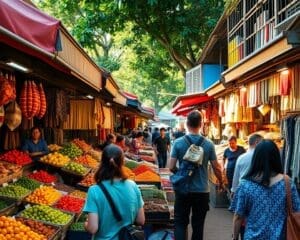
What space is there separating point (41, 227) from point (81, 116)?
22.2 feet

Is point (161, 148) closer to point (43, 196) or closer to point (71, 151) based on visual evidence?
point (71, 151)

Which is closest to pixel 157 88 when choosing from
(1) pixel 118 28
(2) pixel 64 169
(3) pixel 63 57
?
(1) pixel 118 28

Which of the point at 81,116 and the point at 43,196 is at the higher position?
the point at 81,116

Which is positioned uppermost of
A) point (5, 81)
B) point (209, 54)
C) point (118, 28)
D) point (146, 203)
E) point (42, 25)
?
point (118, 28)

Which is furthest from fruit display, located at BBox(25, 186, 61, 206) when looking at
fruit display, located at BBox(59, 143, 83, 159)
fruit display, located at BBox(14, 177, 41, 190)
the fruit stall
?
fruit display, located at BBox(59, 143, 83, 159)

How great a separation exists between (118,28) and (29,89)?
16.1 m

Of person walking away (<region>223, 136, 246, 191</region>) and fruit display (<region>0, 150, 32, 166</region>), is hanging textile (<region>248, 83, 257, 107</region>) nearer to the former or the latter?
person walking away (<region>223, 136, 246, 191</region>)

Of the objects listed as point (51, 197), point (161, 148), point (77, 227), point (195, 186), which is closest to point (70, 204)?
point (51, 197)

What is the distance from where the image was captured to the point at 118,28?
23.0m

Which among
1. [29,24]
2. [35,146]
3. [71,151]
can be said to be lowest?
[71,151]

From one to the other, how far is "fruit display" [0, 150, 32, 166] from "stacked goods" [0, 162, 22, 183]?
0.92 feet

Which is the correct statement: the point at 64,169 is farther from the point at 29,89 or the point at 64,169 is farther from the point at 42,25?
the point at 42,25

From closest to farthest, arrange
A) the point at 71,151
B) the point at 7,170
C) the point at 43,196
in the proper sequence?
the point at 43,196
the point at 7,170
the point at 71,151

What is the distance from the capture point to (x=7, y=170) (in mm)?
7395
